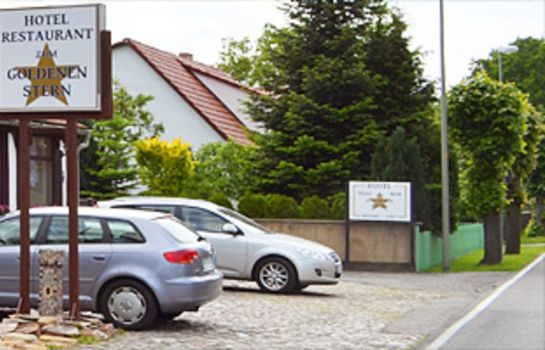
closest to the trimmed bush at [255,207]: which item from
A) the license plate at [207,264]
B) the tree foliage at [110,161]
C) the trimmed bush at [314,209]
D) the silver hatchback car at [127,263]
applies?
the trimmed bush at [314,209]

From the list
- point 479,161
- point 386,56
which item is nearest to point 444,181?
point 479,161

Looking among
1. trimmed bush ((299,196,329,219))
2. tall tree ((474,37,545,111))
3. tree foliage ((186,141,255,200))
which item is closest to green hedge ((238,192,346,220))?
trimmed bush ((299,196,329,219))

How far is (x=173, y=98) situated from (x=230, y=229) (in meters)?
23.4

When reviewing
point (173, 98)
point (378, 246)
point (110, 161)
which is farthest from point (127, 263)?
point (173, 98)

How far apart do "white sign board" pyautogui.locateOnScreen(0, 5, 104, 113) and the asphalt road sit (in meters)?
5.56

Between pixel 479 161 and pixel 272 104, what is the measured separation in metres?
7.38

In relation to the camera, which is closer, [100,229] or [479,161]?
[100,229]

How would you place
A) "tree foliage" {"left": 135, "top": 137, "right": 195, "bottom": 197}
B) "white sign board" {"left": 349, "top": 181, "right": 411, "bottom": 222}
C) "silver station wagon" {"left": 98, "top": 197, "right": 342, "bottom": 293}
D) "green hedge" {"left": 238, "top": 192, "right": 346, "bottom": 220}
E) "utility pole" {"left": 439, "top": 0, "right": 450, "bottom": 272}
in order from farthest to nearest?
"tree foliage" {"left": 135, "top": 137, "right": 195, "bottom": 197} → "green hedge" {"left": 238, "top": 192, "right": 346, "bottom": 220} → "utility pole" {"left": 439, "top": 0, "right": 450, "bottom": 272} → "white sign board" {"left": 349, "top": 181, "right": 411, "bottom": 222} → "silver station wagon" {"left": 98, "top": 197, "right": 342, "bottom": 293}

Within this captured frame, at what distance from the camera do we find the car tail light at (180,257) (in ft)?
40.6

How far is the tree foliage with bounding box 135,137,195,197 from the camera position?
30438 mm

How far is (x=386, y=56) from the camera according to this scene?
35062mm

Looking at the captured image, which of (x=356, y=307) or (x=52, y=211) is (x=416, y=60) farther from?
(x=52, y=211)

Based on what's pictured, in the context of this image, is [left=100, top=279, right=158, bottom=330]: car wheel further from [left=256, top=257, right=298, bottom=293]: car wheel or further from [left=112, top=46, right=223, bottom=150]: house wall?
[left=112, top=46, right=223, bottom=150]: house wall

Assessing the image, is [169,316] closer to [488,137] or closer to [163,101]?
[488,137]
